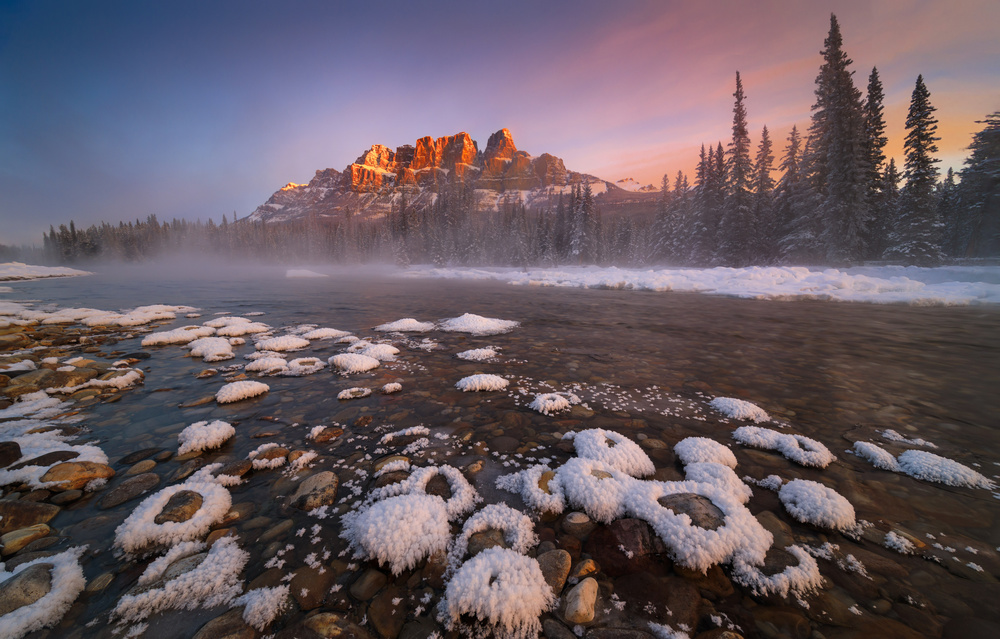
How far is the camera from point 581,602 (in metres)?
1.89

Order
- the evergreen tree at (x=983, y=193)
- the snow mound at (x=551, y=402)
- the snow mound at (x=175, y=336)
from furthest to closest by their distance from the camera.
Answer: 1. the evergreen tree at (x=983, y=193)
2. the snow mound at (x=175, y=336)
3. the snow mound at (x=551, y=402)

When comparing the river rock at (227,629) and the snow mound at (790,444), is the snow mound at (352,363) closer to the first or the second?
the river rock at (227,629)

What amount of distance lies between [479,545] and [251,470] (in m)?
2.47

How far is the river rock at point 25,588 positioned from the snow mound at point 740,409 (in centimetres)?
609

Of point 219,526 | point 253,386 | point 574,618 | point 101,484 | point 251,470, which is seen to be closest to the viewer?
point 574,618

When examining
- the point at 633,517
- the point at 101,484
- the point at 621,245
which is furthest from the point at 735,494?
the point at 621,245

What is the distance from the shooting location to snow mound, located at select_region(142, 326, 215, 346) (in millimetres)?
7965

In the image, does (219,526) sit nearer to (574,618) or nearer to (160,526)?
(160,526)

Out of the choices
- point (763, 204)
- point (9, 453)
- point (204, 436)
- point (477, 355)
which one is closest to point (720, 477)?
point (477, 355)

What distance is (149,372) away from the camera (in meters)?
6.02

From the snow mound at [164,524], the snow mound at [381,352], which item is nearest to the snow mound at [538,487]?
the snow mound at [164,524]

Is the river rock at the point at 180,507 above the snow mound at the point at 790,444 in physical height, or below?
below

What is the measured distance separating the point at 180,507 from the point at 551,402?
12.4 ft

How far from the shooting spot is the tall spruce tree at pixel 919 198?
77.1 ft
